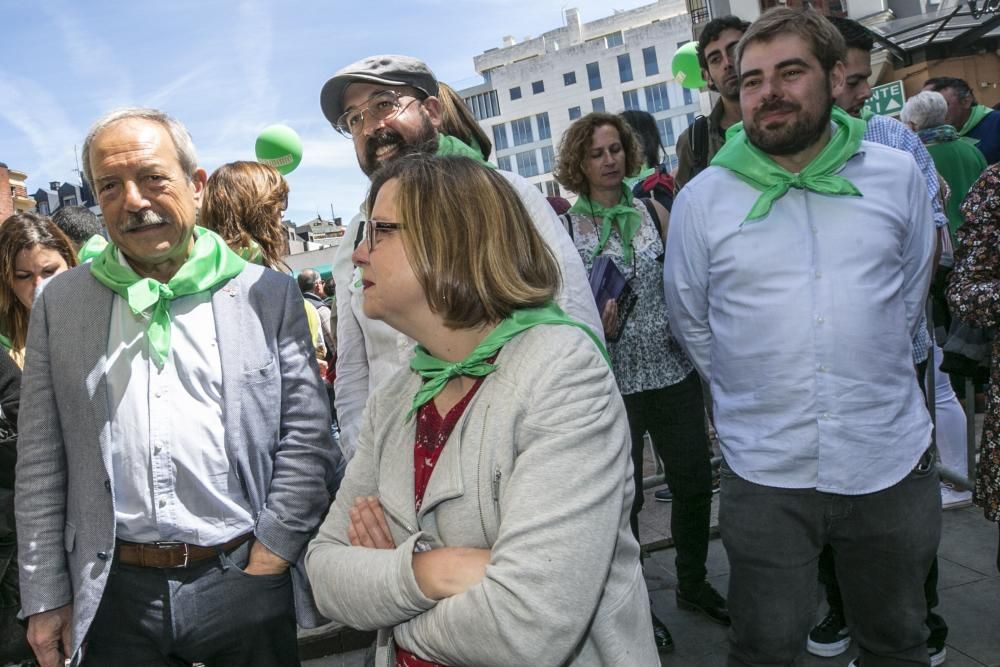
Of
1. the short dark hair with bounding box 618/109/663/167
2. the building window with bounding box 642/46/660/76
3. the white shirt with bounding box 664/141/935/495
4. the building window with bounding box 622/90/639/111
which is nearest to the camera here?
the white shirt with bounding box 664/141/935/495

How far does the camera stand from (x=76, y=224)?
438cm

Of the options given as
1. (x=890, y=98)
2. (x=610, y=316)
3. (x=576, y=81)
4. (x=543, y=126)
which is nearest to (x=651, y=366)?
(x=610, y=316)

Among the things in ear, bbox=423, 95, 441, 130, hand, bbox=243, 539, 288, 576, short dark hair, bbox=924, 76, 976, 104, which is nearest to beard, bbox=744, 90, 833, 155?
ear, bbox=423, 95, 441, 130

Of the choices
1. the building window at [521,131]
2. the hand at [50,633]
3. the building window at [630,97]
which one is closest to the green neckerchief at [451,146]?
the hand at [50,633]

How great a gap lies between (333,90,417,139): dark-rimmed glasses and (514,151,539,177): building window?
241ft

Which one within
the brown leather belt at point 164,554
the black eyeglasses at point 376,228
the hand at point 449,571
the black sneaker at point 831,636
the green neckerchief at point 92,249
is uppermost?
the green neckerchief at point 92,249

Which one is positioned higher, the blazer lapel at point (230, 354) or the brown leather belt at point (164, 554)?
the blazer lapel at point (230, 354)

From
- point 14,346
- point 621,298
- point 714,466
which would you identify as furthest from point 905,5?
point 14,346

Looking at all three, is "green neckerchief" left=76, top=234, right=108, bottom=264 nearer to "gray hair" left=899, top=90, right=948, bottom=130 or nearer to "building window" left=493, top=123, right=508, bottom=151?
"gray hair" left=899, top=90, right=948, bottom=130

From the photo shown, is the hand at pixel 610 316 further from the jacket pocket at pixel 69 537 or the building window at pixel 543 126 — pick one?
the building window at pixel 543 126

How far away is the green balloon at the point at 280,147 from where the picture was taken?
705 cm

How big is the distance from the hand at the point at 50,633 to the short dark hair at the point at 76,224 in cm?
262

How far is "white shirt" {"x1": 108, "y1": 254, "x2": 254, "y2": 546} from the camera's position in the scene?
A: 2.25m

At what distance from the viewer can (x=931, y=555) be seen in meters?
2.59
